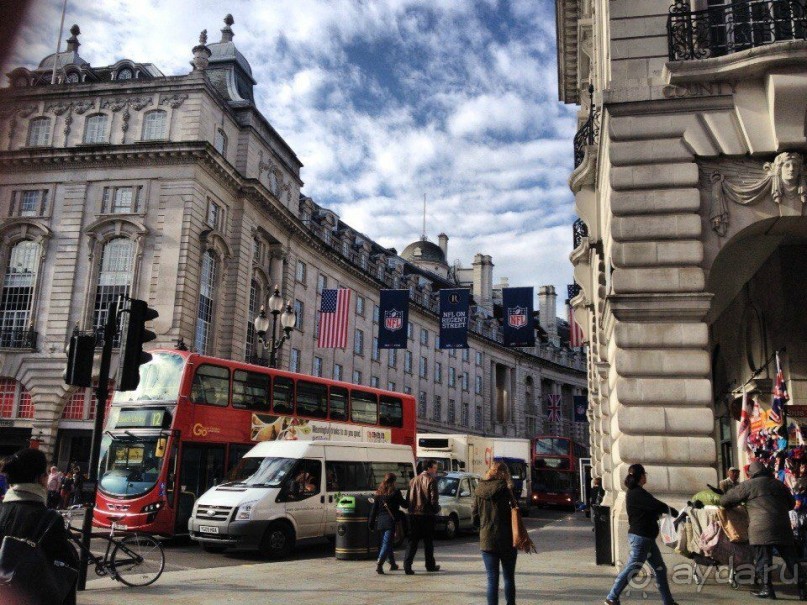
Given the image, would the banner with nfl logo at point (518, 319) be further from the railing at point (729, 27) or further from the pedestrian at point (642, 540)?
the pedestrian at point (642, 540)

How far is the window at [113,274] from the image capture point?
38.6 m

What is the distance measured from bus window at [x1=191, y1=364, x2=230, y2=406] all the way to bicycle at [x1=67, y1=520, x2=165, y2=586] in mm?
8379

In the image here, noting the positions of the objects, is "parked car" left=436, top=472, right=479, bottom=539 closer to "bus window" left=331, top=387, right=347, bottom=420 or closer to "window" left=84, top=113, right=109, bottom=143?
"bus window" left=331, top=387, right=347, bottom=420

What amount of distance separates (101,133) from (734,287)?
35328mm

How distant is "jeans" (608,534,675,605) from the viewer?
8.51 m

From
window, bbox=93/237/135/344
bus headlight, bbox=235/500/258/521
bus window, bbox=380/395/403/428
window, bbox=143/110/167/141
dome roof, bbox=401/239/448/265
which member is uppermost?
dome roof, bbox=401/239/448/265

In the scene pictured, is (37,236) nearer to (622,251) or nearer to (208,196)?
(208,196)

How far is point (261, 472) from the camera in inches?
658

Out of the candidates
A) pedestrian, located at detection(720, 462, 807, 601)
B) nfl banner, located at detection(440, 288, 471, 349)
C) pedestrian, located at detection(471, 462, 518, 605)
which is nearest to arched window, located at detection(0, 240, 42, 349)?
nfl banner, located at detection(440, 288, 471, 349)

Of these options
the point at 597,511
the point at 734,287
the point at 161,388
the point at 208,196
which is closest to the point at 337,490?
the point at 161,388

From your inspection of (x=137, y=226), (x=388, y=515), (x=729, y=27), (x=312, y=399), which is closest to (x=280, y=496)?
(x=388, y=515)

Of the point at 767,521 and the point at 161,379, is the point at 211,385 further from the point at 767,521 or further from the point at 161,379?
the point at 767,521

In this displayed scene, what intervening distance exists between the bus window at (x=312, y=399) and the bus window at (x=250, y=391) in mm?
1410

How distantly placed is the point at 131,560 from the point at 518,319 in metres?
22.5
